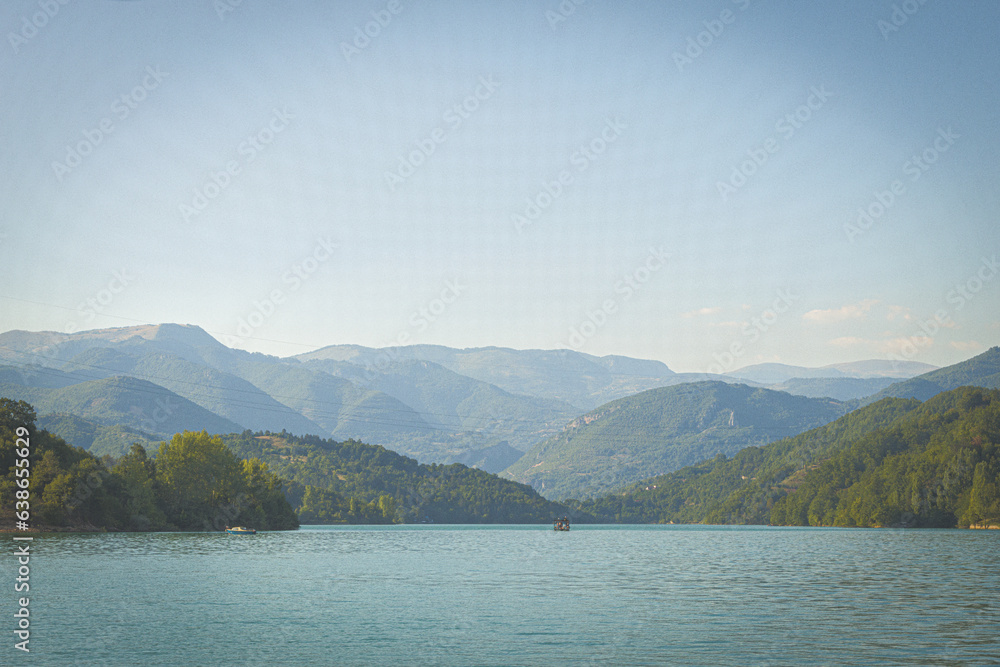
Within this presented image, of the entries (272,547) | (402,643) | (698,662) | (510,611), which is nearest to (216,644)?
(402,643)

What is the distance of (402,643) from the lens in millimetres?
44469

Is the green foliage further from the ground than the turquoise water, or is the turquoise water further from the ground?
the green foliage

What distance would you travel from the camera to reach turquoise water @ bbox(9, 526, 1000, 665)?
4072cm

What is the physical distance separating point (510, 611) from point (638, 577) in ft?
99.6

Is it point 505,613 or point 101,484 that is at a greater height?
point 101,484

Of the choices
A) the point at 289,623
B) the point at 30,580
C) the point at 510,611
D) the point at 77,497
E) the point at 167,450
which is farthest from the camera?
the point at 167,450

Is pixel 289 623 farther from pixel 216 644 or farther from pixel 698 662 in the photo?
pixel 698 662

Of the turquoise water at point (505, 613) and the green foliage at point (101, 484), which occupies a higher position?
the green foliage at point (101, 484)

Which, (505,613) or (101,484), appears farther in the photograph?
(101,484)

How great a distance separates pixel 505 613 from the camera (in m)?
55.5

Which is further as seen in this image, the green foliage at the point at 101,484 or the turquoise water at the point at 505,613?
the green foliage at the point at 101,484

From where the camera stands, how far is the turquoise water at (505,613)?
1603 inches

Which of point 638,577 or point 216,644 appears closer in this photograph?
point 216,644

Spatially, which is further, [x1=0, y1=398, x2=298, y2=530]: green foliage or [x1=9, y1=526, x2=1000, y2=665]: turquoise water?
[x1=0, y1=398, x2=298, y2=530]: green foliage
